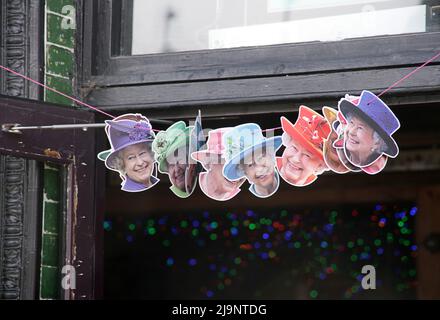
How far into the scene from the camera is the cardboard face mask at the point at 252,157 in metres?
3.99

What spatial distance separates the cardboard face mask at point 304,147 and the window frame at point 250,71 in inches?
16.8

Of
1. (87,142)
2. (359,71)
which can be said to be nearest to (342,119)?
(359,71)

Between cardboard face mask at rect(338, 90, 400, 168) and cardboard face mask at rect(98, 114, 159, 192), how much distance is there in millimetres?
958

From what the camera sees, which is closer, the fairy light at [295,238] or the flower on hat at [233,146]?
the flower on hat at [233,146]

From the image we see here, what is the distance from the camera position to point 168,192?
7266 millimetres

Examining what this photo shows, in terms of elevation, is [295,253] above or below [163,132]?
below

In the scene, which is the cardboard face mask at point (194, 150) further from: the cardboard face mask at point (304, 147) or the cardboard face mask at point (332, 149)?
the cardboard face mask at point (332, 149)

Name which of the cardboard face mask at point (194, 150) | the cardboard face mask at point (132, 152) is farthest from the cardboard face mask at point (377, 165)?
the cardboard face mask at point (132, 152)

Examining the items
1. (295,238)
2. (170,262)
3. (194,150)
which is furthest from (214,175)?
(170,262)

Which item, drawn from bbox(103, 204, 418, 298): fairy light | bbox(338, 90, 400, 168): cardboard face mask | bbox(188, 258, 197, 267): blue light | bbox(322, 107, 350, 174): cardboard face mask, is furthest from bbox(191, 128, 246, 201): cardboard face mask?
bbox(188, 258, 197, 267): blue light

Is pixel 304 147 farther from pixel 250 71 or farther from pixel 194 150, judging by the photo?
pixel 250 71

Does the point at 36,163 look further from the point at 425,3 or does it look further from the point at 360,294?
the point at 360,294

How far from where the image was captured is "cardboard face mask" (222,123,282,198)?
3.99 meters

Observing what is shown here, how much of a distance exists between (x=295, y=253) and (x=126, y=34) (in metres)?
2.85
